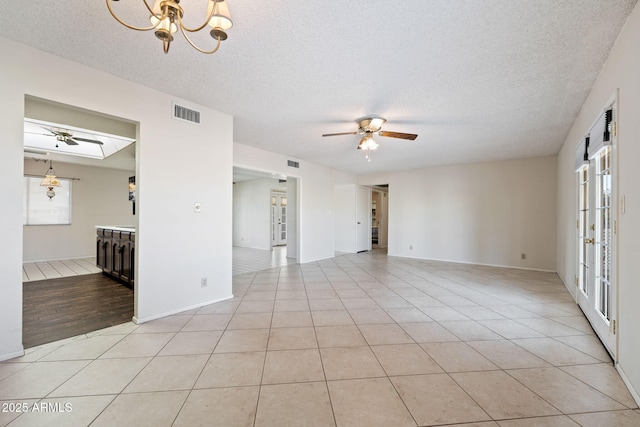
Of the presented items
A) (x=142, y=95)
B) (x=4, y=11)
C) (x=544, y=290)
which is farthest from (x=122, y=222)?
(x=544, y=290)

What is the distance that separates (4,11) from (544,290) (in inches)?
265

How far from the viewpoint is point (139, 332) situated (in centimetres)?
257

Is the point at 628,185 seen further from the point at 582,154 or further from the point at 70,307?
the point at 70,307

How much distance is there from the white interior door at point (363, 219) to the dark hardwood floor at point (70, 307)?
6052 mm

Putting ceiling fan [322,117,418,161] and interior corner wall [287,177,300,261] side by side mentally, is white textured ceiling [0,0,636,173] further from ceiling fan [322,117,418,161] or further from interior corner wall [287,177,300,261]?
interior corner wall [287,177,300,261]

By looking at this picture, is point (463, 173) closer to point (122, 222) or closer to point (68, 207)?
point (122, 222)

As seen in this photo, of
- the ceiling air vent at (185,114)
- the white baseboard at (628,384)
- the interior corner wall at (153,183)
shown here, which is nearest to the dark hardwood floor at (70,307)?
the interior corner wall at (153,183)

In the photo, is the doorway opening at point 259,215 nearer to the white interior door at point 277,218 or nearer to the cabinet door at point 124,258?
the white interior door at point 277,218

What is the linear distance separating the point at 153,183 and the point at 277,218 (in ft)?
21.4

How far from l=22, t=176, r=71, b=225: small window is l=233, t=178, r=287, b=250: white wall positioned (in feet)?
15.2

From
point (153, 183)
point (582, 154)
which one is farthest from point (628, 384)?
point (153, 183)

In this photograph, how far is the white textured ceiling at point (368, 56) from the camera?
5.80ft

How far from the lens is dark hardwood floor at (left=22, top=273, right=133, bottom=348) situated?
2584 millimetres

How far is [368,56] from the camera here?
2.24 m
